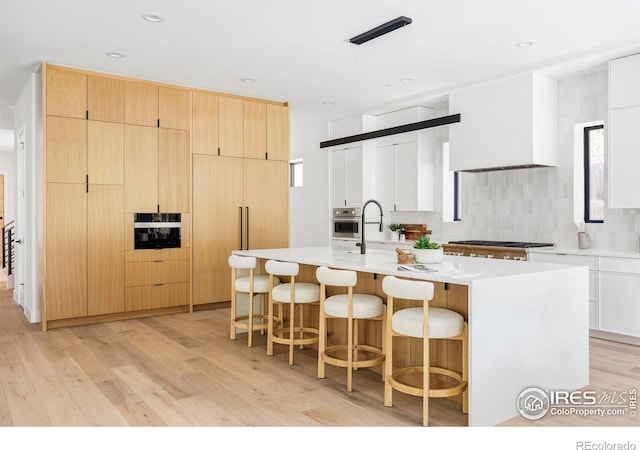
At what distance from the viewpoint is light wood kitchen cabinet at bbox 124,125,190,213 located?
220 inches

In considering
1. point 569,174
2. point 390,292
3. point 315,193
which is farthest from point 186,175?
point 569,174

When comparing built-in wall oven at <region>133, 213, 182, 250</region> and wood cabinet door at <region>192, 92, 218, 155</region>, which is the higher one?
wood cabinet door at <region>192, 92, 218, 155</region>

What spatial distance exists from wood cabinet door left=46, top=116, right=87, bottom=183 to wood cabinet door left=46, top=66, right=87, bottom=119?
0.08m

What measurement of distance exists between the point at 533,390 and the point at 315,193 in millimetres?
5736

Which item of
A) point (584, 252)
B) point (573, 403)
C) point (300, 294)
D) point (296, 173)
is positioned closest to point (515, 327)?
point (573, 403)

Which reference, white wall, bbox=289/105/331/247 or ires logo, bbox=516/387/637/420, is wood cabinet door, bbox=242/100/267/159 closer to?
white wall, bbox=289/105/331/247

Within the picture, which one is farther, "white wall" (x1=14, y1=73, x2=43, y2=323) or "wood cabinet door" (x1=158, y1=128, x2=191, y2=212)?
"wood cabinet door" (x1=158, y1=128, x2=191, y2=212)

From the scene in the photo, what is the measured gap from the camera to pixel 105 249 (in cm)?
541

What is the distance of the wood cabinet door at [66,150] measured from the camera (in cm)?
509

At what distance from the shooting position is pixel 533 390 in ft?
9.68

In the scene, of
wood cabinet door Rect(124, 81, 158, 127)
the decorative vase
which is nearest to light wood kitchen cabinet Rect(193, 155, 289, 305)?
wood cabinet door Rect(124, 81, 158, 127)

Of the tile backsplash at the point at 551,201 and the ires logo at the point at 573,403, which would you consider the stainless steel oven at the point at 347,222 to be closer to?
the tile backsplash at the point at 551,201

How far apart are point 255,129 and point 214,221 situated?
1354mm
